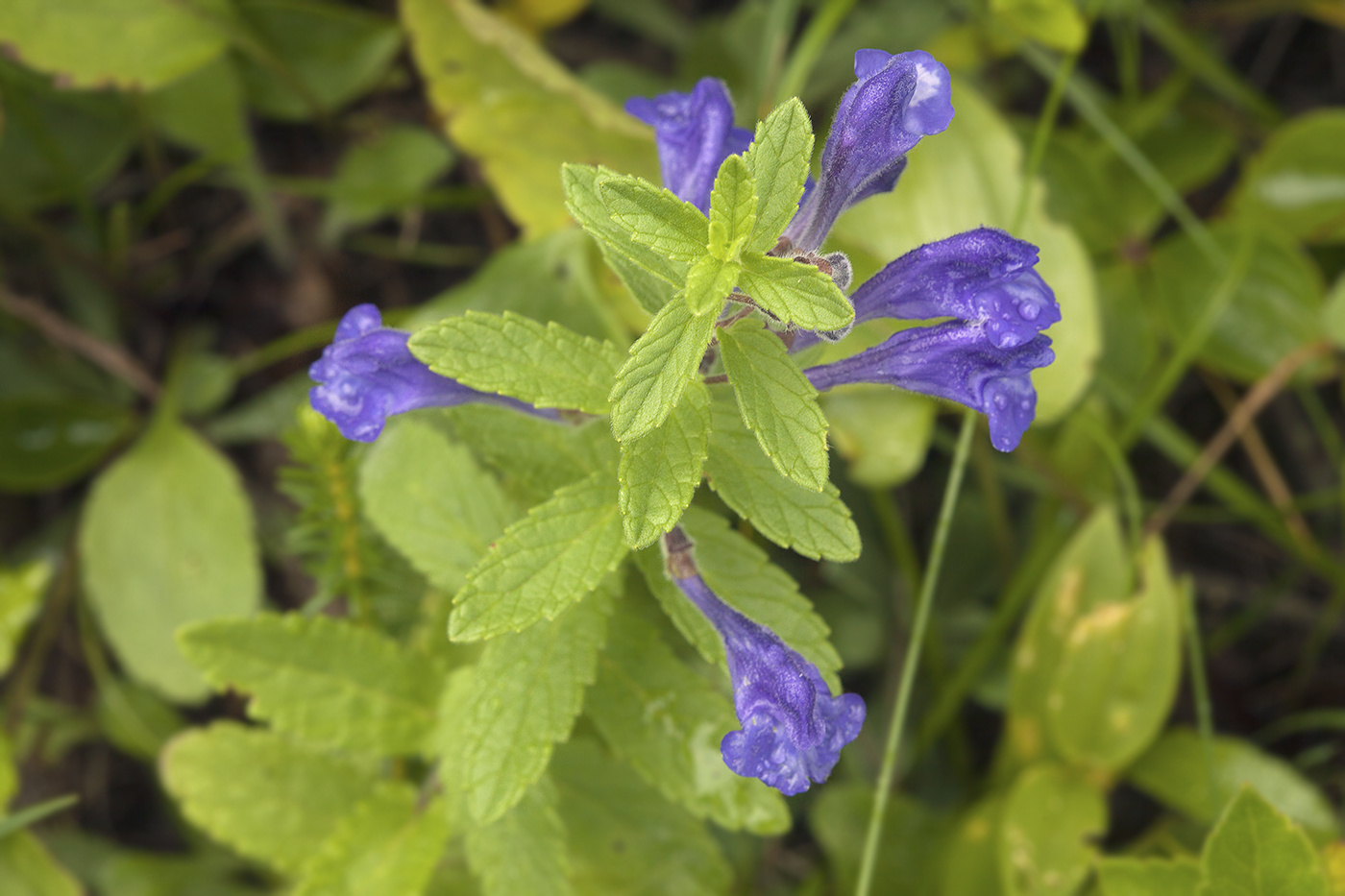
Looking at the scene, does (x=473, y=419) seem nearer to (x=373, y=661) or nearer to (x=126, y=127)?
(x=373, y=661)

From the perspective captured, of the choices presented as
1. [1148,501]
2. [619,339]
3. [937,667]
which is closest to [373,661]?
[619,339]

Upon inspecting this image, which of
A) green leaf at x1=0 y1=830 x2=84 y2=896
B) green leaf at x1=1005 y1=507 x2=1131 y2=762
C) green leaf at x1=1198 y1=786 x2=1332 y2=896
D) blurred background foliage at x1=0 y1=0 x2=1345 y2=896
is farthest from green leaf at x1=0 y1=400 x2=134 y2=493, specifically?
green leaf at x1=1198 y1=786 x2=1332 y2=896

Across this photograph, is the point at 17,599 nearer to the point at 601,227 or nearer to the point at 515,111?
the point at 515,111

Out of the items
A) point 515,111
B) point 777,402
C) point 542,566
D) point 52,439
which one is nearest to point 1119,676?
point 777,402

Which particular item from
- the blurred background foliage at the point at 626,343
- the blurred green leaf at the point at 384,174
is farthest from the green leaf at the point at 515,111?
the blurred green leaf at the point at 384,174

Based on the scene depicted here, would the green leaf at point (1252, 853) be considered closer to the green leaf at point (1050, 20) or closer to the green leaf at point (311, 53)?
the green leaf at point (1050, 20)
